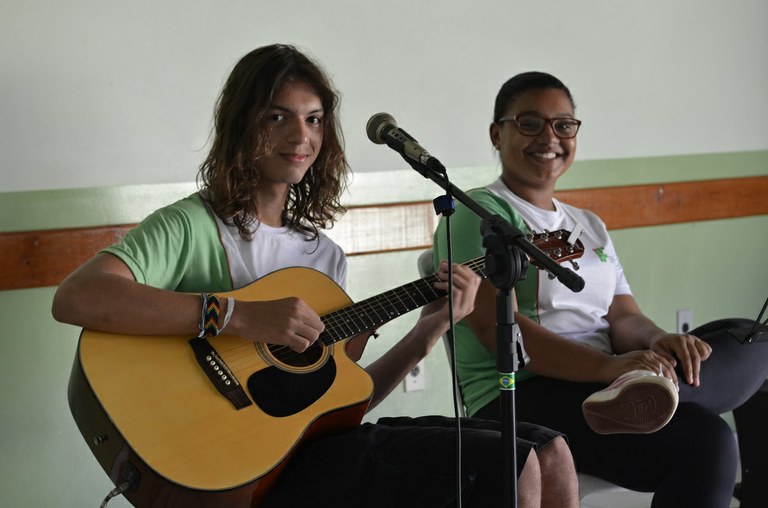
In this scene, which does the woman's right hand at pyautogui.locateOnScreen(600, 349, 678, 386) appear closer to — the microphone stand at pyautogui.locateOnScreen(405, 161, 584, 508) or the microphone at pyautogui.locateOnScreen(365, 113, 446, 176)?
the microphone stand at pyautogui.locateOnScreen(405, 161, 584, 508)

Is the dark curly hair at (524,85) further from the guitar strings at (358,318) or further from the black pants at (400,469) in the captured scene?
the black pants at (400,469)

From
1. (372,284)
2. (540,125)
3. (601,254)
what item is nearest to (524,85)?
(540,125)

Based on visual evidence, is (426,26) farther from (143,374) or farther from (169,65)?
(143,374)

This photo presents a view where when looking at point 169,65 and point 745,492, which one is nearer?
point 169,65

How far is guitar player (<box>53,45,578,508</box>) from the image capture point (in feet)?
5.15

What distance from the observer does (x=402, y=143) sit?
4.79 feet

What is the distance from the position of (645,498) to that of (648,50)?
1.62m

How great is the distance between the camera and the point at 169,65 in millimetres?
2389

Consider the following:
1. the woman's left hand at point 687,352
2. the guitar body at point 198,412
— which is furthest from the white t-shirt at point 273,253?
the woman's left hand at point 687,352

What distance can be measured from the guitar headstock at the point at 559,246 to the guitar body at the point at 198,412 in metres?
0.52

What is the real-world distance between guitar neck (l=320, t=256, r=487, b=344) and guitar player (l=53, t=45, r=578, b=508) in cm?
3

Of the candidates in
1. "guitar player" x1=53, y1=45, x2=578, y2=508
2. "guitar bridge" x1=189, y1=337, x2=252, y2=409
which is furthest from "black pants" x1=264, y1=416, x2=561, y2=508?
"guitar bridge" x1=189, y1=337, x2=252, y2=409

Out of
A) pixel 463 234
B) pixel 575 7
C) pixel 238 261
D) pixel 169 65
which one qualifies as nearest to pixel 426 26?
pixel 575 7

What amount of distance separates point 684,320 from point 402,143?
91.8 inches
